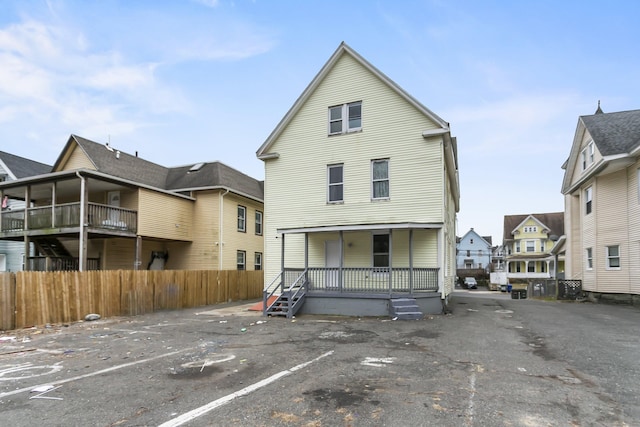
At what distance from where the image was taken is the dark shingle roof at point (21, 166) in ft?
84.1

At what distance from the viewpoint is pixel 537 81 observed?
14.8 metres

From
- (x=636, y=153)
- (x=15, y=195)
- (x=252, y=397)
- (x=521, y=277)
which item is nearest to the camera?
(x=252, y=397)

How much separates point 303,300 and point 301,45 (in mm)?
10034

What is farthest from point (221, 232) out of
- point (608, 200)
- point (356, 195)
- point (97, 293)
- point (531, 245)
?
point (531, 245)

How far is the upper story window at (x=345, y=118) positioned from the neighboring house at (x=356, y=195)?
0.05 m

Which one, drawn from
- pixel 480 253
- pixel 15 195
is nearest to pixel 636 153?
pixel 15 195

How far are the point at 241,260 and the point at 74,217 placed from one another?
9.91m

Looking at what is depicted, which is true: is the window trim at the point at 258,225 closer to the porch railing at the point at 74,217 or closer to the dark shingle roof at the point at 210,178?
the dark shingle roof at the point at 210,178

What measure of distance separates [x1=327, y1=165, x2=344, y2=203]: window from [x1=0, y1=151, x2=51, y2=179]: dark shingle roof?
72.0 ft

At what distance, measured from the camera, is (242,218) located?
82.2 ft

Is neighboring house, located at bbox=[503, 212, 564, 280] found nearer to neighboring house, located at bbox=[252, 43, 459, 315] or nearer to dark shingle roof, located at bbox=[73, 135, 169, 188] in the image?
neighboring house, located at bbox=[252, 43, 459, 315]

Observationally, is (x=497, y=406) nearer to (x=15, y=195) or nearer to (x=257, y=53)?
(x=257, y=53)

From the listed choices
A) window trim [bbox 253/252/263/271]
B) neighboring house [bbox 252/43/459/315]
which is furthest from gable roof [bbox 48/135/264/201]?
neighboring house [bbox 252/43/459/315]

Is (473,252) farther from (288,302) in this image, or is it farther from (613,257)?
(288,302)
